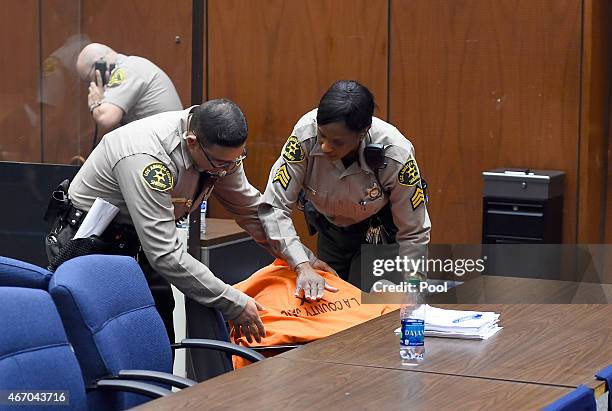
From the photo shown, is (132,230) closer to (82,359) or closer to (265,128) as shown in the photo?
(82,359)

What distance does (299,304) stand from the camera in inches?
144

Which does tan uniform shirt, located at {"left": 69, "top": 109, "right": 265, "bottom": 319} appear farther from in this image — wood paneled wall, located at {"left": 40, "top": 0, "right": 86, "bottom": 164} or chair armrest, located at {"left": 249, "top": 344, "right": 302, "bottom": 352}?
wood paneled wall, located at {"left": 40, "top": 0, "right": 86, "bottom": 164}

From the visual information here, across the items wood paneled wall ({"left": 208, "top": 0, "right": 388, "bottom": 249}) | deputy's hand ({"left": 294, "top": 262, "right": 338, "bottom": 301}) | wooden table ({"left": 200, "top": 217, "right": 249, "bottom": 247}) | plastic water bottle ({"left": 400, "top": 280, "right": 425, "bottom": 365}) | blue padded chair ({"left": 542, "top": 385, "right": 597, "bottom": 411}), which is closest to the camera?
blue padded chair ({"left": 542, "top": 385, "right": 597, "bottom": 411})

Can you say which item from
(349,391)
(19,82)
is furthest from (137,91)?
(349,391)

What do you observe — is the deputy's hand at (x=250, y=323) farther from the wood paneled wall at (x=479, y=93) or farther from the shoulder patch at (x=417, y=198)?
the wood paneled wall at (x=479, y=93)

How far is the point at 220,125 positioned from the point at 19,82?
60.4 inches

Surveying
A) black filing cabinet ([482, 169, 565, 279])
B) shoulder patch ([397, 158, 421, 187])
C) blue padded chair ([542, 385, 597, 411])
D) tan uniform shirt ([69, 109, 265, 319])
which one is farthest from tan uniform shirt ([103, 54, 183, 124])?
blue padded chair ([542, 385, 597, 411])

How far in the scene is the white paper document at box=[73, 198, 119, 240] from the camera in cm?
347

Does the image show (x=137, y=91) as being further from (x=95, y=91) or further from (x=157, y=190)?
(x=157, y=190)

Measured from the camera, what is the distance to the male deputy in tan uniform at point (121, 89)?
4.60 meters

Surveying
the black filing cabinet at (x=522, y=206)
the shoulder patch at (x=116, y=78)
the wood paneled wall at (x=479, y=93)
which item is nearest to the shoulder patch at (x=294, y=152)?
the shoulder patch at (x=116, y=78)

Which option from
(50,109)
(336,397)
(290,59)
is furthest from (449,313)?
(290,59)

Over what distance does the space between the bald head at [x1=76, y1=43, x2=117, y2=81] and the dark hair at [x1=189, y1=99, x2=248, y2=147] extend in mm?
1362

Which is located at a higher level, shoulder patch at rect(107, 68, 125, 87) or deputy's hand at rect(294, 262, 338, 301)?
shoulder patch at rect(107, 68, 125, 87)
